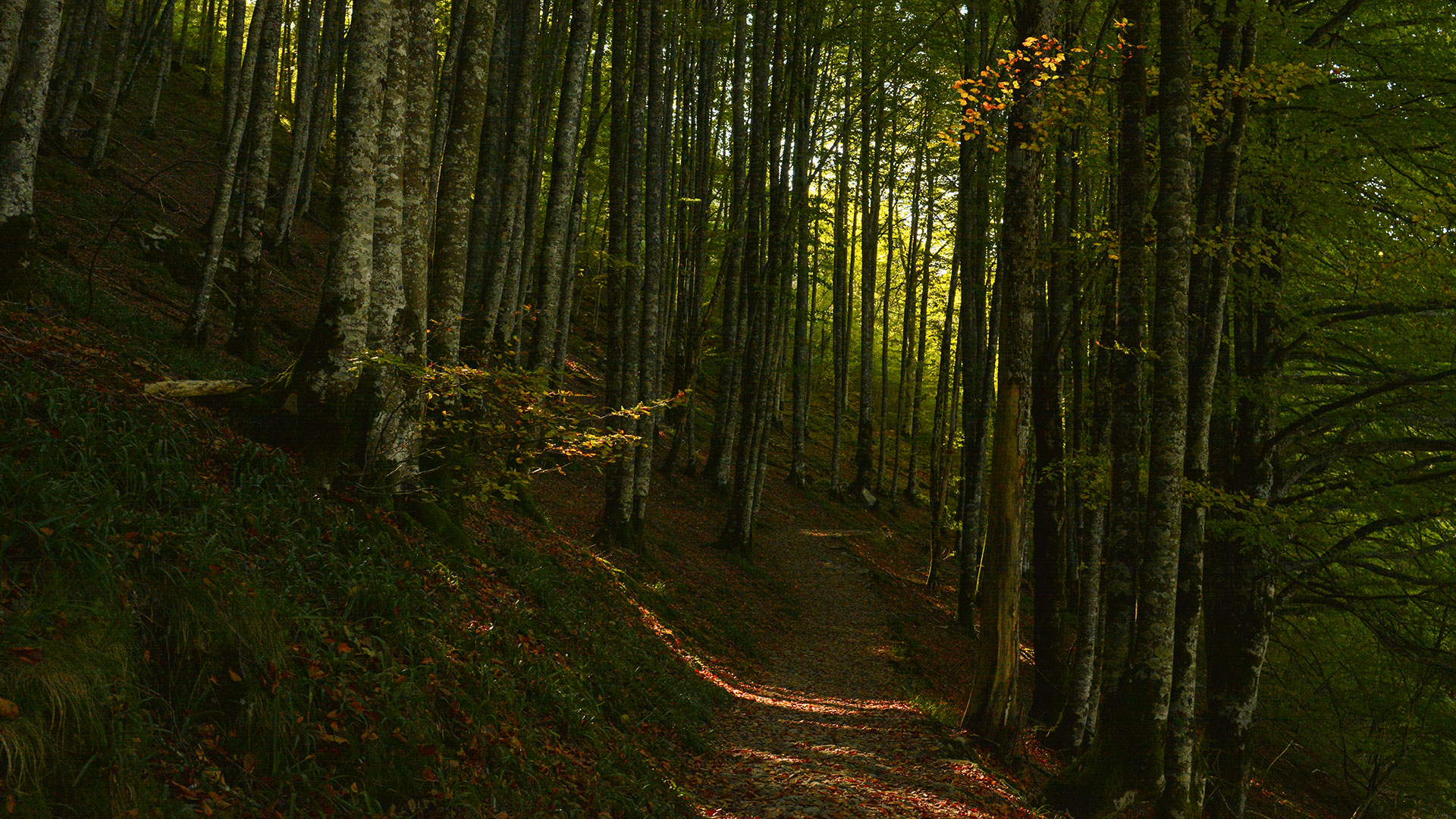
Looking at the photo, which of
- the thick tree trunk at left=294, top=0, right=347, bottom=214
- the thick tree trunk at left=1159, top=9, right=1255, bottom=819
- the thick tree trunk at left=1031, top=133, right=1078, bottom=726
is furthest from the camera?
the thick tree trunk at left=294, top=0, right=347, bottom=214

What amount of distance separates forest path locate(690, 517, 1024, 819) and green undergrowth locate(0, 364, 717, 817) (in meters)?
0.83

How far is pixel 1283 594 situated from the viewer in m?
10.3

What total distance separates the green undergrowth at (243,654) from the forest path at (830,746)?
32.7 inches

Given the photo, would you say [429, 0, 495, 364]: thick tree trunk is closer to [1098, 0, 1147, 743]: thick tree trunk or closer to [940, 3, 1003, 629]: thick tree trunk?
[1098, 0, 1147, 743]: thick tree trunk

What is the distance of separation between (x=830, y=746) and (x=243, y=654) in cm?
592

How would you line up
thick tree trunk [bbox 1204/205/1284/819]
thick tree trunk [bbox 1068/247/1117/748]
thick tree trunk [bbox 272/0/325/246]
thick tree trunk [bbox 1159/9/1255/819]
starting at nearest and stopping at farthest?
thick tree trunk [bbox 1159/9/1255/819], thick tree trunk [bbox 1204/205/1284/819], thick tree trunk [bbox 1068/247/1117/748], thick tree trunk [bbox 272/0/325/246]

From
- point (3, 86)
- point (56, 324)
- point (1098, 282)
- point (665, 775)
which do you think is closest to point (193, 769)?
point (665, 775)

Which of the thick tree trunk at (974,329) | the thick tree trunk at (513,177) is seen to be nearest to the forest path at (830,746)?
the thick tree trunk at (974,329)

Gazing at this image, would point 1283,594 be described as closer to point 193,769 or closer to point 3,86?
point 193,769

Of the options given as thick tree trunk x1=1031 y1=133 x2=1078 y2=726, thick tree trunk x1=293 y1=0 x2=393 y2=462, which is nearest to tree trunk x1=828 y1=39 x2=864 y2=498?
thick tree trunk x1=1031 y1=133 x2=1078 y2=726

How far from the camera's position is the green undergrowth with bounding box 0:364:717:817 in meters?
3.13

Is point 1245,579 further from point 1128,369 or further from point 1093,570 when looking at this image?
point 1128,369

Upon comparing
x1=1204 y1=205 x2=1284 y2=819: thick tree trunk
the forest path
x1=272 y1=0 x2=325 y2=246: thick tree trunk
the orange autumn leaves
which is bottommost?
the forest path

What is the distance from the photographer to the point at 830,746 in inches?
323
